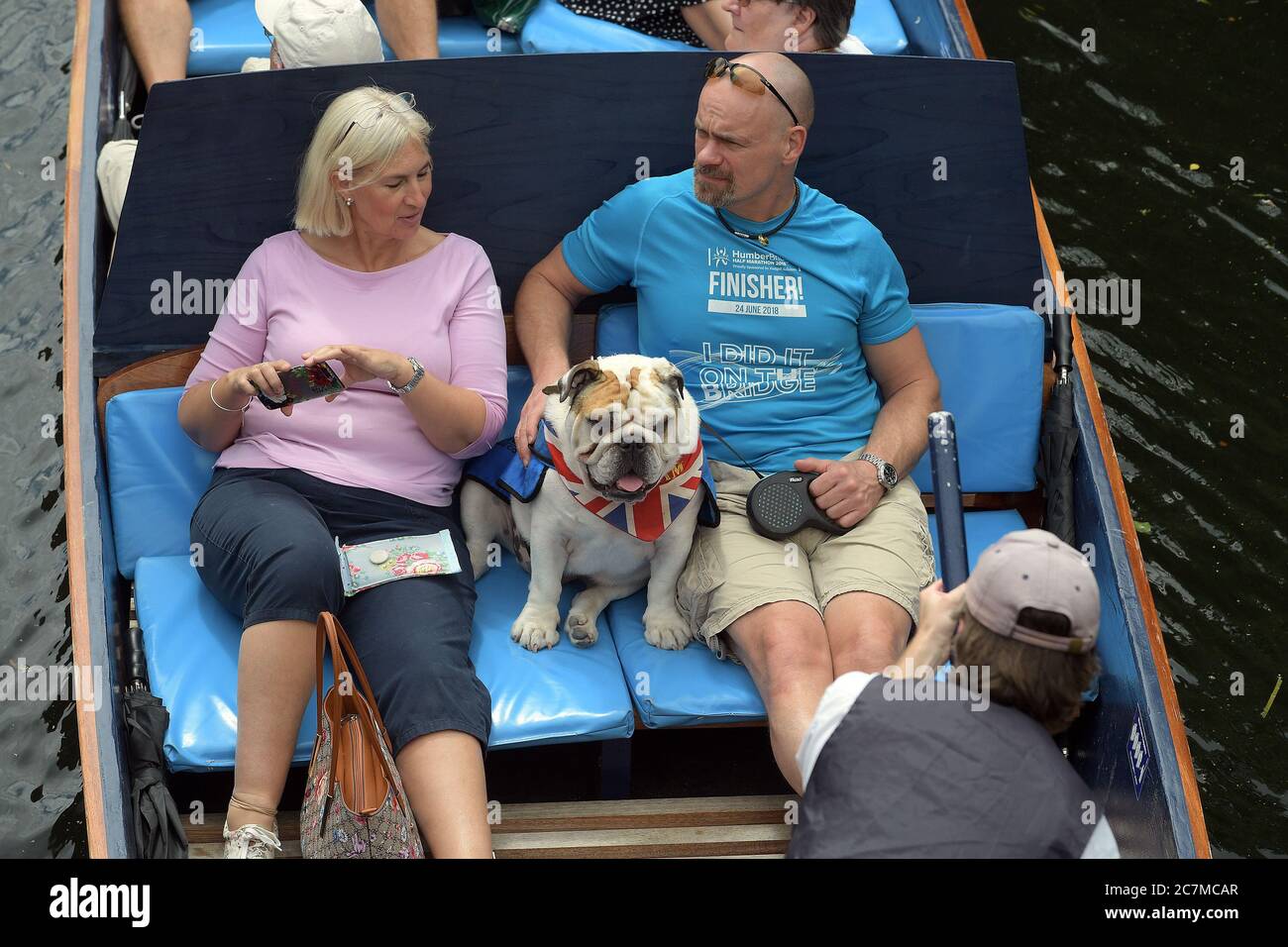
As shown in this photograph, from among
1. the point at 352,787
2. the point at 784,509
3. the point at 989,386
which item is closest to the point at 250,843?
the point at 352,787

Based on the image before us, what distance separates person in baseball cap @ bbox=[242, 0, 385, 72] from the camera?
3.12 m

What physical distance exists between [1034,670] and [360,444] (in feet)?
5.01

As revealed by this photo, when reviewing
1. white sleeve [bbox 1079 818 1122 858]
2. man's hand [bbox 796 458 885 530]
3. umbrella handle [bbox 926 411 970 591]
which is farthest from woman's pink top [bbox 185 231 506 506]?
white sleeve [bbox 1079 818 1122 858]

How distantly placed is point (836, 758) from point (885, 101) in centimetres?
184

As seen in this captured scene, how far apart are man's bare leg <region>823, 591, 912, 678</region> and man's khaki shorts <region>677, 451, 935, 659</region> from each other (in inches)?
0.7

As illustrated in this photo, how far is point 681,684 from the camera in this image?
283 cm


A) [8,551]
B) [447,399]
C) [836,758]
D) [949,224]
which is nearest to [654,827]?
[447,399]

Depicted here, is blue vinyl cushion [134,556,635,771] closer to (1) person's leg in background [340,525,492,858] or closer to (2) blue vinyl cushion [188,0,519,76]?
(1) person's leg in background [340,525,492,858]

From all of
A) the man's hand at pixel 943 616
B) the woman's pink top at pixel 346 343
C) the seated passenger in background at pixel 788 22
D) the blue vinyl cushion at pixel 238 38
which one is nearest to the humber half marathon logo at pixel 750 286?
the woman's pink top at pixel 346 343

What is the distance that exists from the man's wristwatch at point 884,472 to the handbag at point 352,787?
1.12 m

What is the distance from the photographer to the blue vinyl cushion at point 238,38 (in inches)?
151

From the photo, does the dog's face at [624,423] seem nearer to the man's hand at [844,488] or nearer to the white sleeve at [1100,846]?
the man's hand at [844,488]

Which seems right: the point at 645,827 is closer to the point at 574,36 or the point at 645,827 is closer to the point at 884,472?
the point at 884,472
